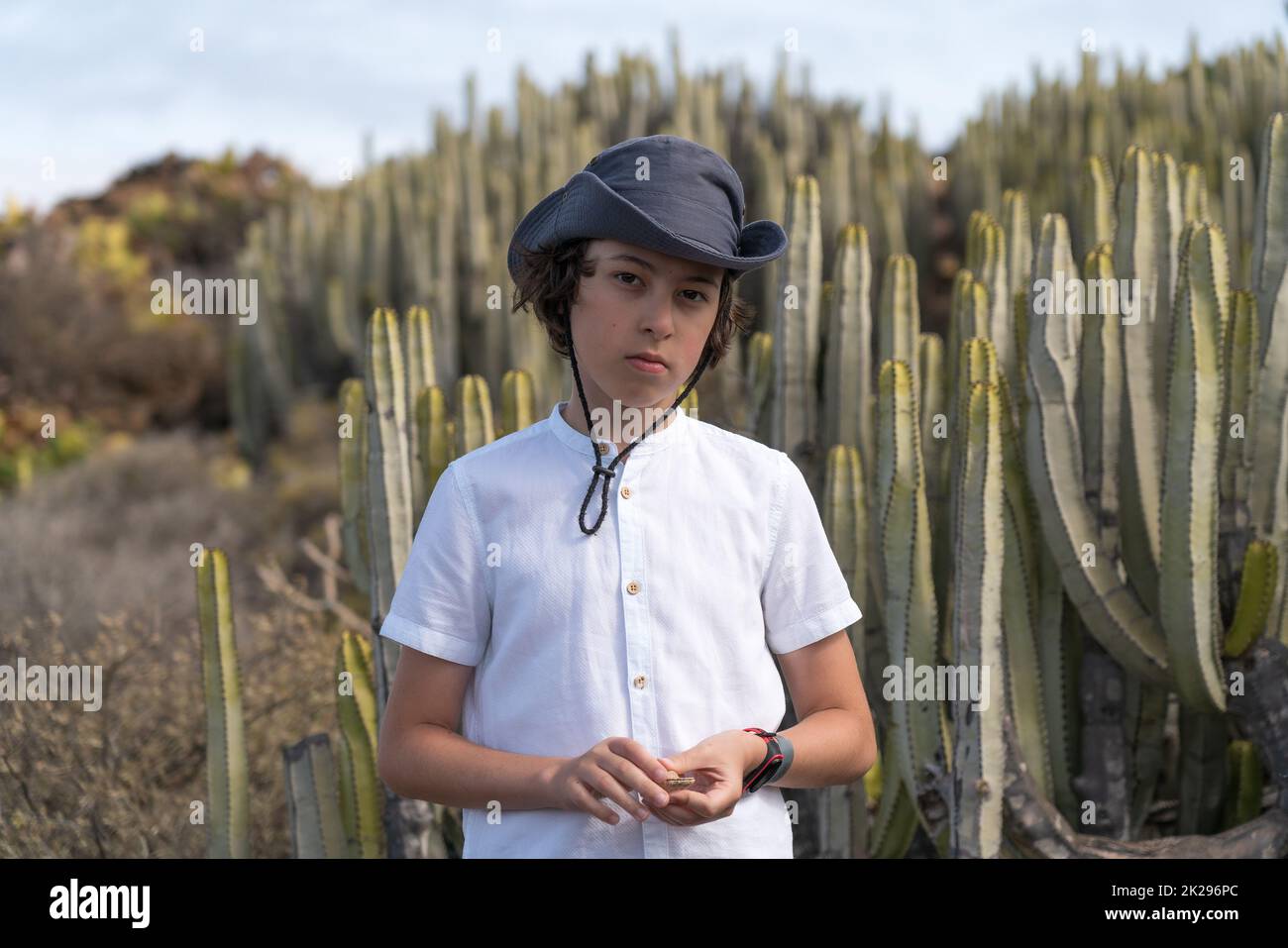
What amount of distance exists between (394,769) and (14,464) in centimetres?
1083

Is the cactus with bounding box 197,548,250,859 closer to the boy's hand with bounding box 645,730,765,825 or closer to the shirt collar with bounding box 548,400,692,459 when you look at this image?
the shirt collar with bounding box 548,400,692,459

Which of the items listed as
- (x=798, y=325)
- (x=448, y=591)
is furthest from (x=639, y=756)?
(x=798, y=325)

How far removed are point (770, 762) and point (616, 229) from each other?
677mm

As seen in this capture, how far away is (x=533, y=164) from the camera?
9.84 meters

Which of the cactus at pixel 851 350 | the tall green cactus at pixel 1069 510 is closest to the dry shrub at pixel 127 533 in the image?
the cactus at pixel 851 350

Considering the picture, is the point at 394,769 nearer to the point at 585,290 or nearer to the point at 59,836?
the point at 585,290

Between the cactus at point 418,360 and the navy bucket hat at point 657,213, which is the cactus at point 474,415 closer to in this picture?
the cactus at point 418,360

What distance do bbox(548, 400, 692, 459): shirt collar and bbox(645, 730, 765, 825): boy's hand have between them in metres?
0.40

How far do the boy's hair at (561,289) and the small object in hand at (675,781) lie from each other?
63 cm

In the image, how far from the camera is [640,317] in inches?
62.8

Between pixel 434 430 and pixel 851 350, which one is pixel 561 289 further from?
pixel 851 350

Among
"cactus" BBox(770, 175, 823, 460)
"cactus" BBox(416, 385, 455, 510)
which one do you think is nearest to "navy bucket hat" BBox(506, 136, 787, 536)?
"cactus" BBox(416, 385, 455, 510)

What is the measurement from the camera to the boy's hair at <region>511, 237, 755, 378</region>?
67.0 inches

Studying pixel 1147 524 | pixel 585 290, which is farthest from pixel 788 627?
pixel 1147 524
